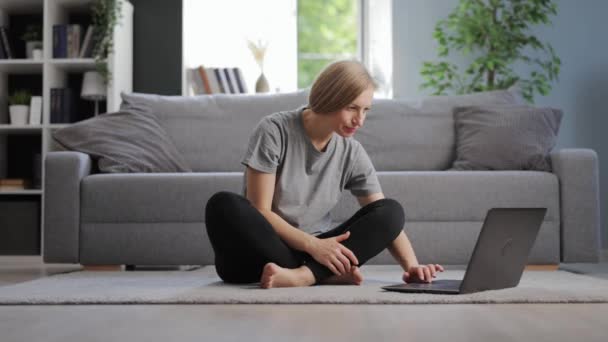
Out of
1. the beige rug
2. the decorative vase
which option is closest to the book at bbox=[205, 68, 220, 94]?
the decorative vase

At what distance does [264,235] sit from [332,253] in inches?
7.9

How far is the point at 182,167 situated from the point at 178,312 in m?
2.14

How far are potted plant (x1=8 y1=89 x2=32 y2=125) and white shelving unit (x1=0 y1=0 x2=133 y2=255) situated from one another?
0.20 feet

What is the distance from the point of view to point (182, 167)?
396 cm

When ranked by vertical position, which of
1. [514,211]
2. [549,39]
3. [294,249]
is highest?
[549,39]

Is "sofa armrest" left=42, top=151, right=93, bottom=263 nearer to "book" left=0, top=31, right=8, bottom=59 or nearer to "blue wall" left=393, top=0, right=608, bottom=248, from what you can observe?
"book" left=0, top=31, right=8, bottom=59

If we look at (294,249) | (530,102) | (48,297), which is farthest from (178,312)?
(530,102)

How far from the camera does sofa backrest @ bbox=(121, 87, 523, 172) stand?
410cm

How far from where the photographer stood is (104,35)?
5102mm

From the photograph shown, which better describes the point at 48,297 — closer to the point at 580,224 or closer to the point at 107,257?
the point at 107,257

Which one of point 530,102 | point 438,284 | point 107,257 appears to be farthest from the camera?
point 530,102

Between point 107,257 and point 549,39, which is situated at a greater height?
point 549,39

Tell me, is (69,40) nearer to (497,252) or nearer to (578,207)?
(578,207)

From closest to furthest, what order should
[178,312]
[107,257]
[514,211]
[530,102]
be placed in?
1. [178,312]
2. [514,211]
3. [107,257]
4. [530,102]
